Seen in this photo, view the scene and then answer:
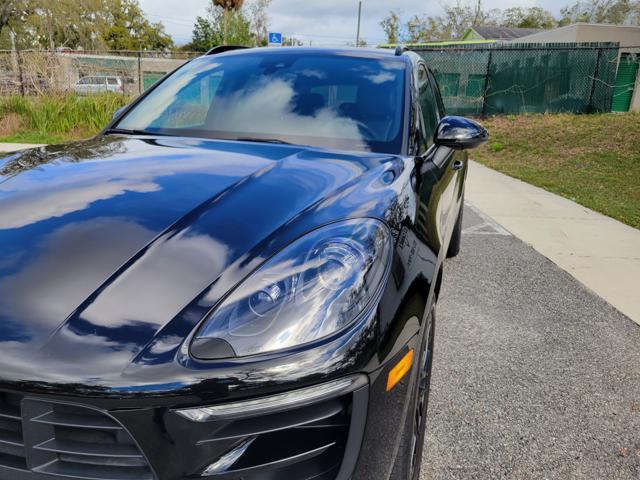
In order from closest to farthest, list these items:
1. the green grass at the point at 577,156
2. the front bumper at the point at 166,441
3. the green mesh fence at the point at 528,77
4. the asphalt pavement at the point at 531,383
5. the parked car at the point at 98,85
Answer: the front bumper at the point at 166,441 < the asphalt pavement at the point at 531,383 < the green grass at the point at 577,156 < the parked car at the point at 98,85 < the green mesh fence at the point at 528,77

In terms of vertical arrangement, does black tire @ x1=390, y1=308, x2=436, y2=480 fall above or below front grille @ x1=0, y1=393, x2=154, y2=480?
below

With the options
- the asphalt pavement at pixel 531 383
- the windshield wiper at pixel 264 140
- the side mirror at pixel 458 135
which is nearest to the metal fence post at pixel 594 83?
the asphalt pavement at pixel 531 383

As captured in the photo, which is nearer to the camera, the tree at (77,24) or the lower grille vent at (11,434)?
the lower grille vent at (11,434)

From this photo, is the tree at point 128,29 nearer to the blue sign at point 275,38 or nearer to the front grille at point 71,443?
the blue sign at point 275,38

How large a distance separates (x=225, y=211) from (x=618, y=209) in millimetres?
7472

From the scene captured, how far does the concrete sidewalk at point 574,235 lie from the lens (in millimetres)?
4520

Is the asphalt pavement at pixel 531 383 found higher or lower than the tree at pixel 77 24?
lower

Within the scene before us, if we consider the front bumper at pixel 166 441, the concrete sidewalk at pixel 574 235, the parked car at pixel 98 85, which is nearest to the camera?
the front bumper at pixel 166 441

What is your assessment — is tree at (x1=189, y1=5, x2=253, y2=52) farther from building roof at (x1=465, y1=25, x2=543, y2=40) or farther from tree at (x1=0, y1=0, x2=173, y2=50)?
building roof at (x1=465, y1=25, x2=543, y2=40)

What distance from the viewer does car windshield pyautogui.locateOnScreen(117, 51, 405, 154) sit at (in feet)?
8.00

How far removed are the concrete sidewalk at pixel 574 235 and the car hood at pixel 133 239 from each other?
129 inches

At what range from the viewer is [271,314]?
4.09ft

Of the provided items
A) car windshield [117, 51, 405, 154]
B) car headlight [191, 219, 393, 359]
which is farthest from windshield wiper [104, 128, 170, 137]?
car headlight [191, 219, 393, 359]

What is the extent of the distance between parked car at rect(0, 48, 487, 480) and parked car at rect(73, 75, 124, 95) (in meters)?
13.4
